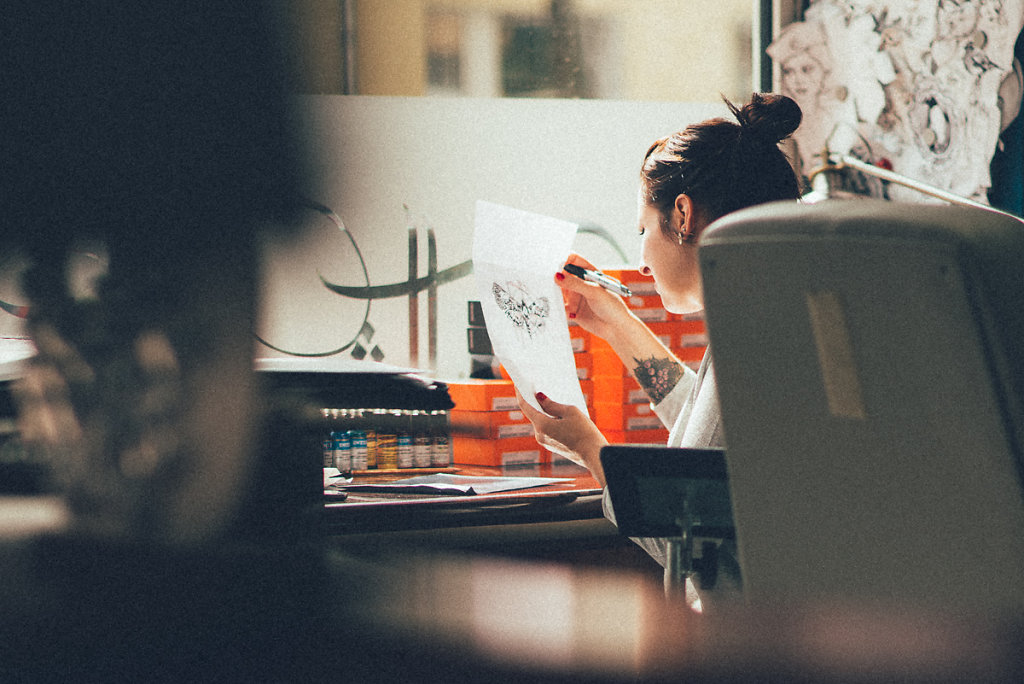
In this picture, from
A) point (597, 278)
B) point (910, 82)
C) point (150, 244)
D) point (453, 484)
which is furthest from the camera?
point (910, 82)

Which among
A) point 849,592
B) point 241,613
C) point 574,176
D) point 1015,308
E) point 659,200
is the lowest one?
point 849,592

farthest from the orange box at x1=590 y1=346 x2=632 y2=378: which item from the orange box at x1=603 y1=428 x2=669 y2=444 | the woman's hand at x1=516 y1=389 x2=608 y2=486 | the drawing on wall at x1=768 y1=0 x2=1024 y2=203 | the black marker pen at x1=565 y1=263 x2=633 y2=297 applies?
the drawing on wall at x1=768 y1=0 x2=1024 y2=203

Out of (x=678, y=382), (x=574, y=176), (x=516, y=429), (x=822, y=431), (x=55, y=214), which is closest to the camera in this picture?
(x=55, y=214)

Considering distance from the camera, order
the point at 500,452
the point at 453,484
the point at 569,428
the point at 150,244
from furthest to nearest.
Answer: the point at 500,452
the point at 453,484
the point at 569,428
the point at 150,244

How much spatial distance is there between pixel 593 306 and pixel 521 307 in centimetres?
33

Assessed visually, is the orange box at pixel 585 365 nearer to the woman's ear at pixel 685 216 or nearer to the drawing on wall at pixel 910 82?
the woman's ear at pixel 685 216

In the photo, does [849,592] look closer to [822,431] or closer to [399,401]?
[822,431]

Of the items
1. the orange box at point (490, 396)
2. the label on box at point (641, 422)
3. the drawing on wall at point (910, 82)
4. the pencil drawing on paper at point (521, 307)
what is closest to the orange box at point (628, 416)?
the label on box at point (641, 422)

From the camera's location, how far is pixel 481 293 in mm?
1511

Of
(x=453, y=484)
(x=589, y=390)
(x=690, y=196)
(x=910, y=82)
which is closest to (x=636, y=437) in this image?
(x=589, y=390)

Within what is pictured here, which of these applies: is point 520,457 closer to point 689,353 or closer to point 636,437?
point 636,437

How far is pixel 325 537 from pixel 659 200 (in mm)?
1317

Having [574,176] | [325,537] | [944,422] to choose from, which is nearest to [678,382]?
[574,176]

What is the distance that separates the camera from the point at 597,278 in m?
1.80
